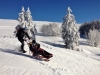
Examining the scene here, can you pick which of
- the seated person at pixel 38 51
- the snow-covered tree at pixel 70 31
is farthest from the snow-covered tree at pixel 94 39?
the seated person at pixel 38 51

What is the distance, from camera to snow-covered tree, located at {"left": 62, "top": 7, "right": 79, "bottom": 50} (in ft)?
145

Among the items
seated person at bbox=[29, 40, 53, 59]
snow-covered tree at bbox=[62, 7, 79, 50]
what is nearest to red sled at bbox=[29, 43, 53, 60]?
seated person at bbox=[29, 40, 53, 59]

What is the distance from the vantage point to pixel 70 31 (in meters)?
44.3

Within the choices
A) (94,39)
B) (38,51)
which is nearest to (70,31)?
(94,39)

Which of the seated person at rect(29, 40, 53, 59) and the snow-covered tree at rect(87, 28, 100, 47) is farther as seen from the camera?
the snow-covered tree at rect(87, 28, 100, 47)

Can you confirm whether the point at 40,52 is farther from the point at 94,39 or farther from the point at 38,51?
the point at 94,39

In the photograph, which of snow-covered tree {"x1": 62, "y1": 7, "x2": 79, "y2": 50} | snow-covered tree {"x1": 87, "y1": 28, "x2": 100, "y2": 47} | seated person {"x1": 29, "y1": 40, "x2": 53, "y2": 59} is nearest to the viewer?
seated person {"x1": 29, "y1": 40, "x2": 53, "y2": 59}

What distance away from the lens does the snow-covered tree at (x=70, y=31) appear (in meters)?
44.3

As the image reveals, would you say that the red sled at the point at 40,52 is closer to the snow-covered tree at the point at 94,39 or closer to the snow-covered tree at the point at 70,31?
the snow-covered tree at the point at 70,31

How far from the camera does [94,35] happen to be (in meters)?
56.1

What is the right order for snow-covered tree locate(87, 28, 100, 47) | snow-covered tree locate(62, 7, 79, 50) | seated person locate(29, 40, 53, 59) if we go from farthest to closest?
snow-covered tree locate(87, 28, 100, 47), snow-covered tree locate(62, 7, 79, 50), seated person locate(29, 40, 53, 59)

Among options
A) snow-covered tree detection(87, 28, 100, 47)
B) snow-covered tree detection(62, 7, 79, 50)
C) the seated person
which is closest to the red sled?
the seated person

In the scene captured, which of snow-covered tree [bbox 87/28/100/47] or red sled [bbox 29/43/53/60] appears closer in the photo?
red sled [bbox 29/43/53/60]

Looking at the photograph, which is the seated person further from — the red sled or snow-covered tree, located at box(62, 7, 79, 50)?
snow-covered tree, located at box(62, 7, 79, 50)
